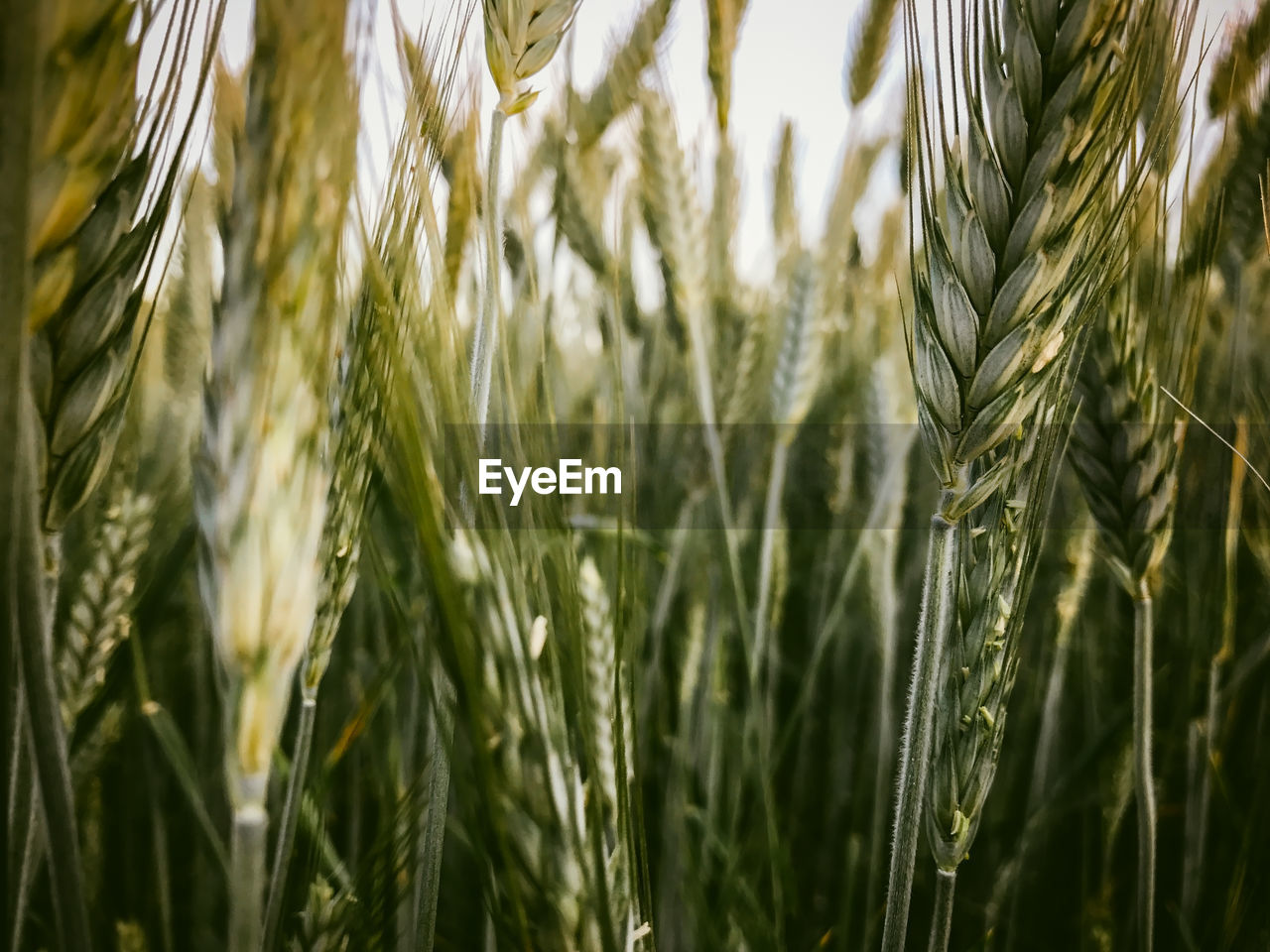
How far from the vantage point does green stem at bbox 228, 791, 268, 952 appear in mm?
246

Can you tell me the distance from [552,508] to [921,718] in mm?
238

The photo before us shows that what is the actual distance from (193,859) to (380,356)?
0.69 meters

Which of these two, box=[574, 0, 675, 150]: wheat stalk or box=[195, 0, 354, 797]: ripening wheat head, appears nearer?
box=[195, 0, 354, 797]: ripening wheat head

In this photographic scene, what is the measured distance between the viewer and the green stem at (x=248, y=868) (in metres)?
0.25

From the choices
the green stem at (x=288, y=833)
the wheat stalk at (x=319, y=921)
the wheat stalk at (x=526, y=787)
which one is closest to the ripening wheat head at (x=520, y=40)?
the wheat stalk at (x=526, y=787)

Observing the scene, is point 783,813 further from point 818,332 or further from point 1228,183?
point 1228,183

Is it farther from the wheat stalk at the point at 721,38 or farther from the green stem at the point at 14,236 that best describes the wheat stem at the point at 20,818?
the wheat stalk at the point at 721,38

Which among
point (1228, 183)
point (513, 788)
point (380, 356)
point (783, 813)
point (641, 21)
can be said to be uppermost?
point (641, 21)

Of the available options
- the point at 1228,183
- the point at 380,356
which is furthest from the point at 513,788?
the point at 1228,183

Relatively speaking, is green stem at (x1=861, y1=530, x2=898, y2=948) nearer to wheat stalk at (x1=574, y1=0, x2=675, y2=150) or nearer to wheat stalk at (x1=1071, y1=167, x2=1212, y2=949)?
wheat stalk at (x1=1071, y1=167, x2=1212, y2=949)

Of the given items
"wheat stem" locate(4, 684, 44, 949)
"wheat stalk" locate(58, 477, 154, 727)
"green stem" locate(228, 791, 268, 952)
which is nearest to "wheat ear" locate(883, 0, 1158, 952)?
"green stem" locate(228, 791, 268, 952)

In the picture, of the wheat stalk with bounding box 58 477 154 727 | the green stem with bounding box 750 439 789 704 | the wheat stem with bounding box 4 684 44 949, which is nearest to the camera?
the wheat stem with bounding box 4 684 44 949

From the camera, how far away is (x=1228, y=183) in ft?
2.68

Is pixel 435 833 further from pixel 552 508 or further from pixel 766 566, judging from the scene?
pixel 766 566
